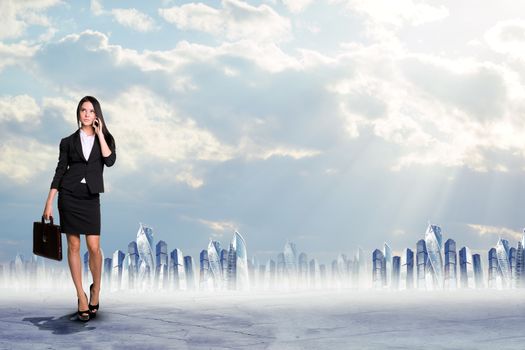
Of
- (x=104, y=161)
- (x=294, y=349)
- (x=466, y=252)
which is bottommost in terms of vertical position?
(x=294, y=349)

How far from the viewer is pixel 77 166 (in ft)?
27.1

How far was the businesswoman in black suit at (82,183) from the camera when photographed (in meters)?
8.19

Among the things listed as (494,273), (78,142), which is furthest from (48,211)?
(494,273)

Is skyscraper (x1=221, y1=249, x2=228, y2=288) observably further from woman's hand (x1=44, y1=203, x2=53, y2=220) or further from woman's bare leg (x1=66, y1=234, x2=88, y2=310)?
woman's hand (x1=44, y1=203, x2=53, y2=220)

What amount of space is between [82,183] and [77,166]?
0.24m

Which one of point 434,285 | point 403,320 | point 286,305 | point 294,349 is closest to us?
point 294,349

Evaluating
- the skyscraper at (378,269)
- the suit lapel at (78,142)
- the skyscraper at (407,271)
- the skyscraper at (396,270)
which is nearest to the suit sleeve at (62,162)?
the suit lapel at (78,142)

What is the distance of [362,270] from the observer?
17500 millimetres

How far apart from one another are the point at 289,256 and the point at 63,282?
285 inches

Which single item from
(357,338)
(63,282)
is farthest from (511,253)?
(63,282)

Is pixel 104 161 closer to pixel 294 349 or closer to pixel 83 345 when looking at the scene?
pixel 83 345

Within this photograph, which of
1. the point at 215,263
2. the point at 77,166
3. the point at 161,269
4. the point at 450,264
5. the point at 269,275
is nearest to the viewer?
the point at 77,166

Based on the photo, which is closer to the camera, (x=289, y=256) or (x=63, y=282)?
(x=289, y=256)

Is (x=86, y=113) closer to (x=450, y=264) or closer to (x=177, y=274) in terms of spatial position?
(x=177, y=274)
